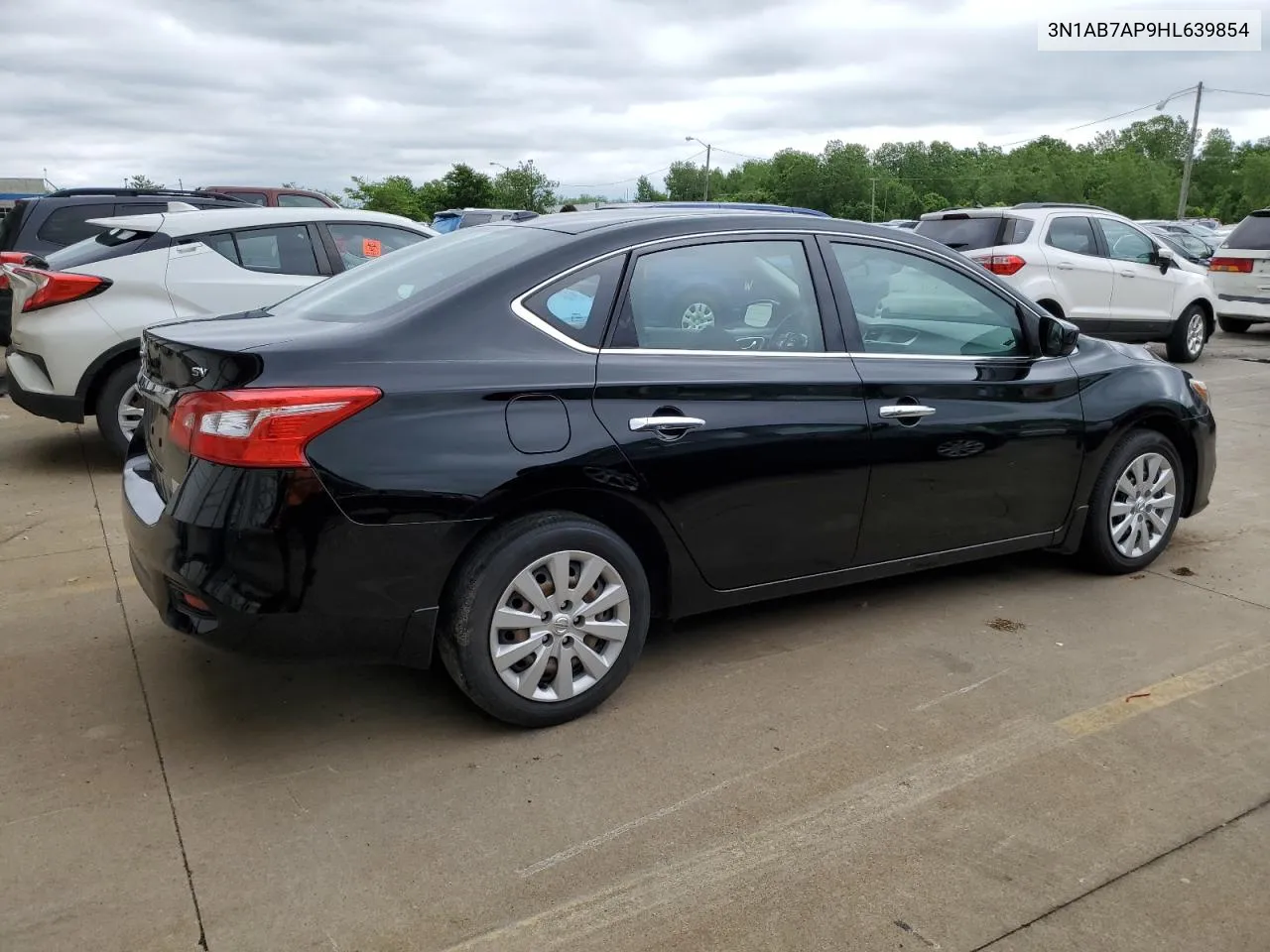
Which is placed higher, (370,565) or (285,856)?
(370,565)

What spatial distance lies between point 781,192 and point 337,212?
339ft

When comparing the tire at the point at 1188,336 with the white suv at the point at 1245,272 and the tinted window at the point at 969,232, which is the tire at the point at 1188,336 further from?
the tinted window at the point at 969,232

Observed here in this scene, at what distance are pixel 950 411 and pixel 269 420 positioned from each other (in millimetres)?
2529

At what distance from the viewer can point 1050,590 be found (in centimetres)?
499

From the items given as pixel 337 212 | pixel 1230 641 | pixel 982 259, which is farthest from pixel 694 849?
pixel 982 259

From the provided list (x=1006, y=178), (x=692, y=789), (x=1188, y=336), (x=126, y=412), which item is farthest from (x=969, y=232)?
(x=1006, y=178)

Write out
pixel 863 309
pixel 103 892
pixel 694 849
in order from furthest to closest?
pixel 863 309 → pixel 694 849 → pixel 103 892

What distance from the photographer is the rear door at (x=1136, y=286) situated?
12.0 meters

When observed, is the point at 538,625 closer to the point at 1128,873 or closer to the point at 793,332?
the point at 793,332

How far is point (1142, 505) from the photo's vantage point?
16.8 feet

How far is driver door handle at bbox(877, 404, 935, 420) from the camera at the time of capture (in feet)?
13.7

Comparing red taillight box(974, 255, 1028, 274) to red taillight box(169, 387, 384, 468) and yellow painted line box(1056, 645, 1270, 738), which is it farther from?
red taillight box(169, 387, 384, 468)

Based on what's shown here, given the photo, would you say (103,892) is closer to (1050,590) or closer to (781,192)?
(1050,590)

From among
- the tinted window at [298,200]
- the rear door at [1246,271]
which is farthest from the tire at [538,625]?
the tinted window at [298,200]
